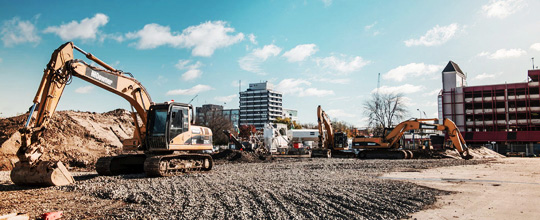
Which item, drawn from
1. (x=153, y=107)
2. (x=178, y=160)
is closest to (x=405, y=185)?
(x=178, y=160)

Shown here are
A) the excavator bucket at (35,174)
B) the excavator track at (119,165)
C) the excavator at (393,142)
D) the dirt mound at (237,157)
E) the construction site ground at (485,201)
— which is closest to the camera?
the construction site ground at (485,201)

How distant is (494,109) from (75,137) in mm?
71845

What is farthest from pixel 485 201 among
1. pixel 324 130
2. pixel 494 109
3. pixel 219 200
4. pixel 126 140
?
pixel 494 109

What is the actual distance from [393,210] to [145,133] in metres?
11.1

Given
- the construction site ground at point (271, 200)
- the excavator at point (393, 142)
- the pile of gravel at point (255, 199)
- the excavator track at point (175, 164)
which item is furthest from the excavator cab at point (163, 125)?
the excavator at point (393, 142)

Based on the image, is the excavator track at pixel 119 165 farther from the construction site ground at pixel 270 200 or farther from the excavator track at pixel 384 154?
the excavator track at pixel 384 154

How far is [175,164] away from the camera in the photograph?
15.8 metres

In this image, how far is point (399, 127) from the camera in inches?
1294

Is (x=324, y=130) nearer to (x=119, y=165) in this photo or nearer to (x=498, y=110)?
(x=119, y=165)

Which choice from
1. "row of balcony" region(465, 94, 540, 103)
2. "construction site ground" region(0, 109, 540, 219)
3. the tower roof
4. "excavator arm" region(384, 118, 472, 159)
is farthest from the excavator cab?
the tower roof

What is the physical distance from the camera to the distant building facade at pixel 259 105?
169875 mm

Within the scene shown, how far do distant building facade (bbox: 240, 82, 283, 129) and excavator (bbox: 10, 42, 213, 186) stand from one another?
151513 mm

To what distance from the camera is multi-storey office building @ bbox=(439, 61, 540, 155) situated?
67238 mm

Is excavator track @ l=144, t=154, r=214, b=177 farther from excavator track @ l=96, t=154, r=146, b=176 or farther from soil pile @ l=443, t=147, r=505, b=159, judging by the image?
soil pile @ l=443, t=147, r=505, b=159
